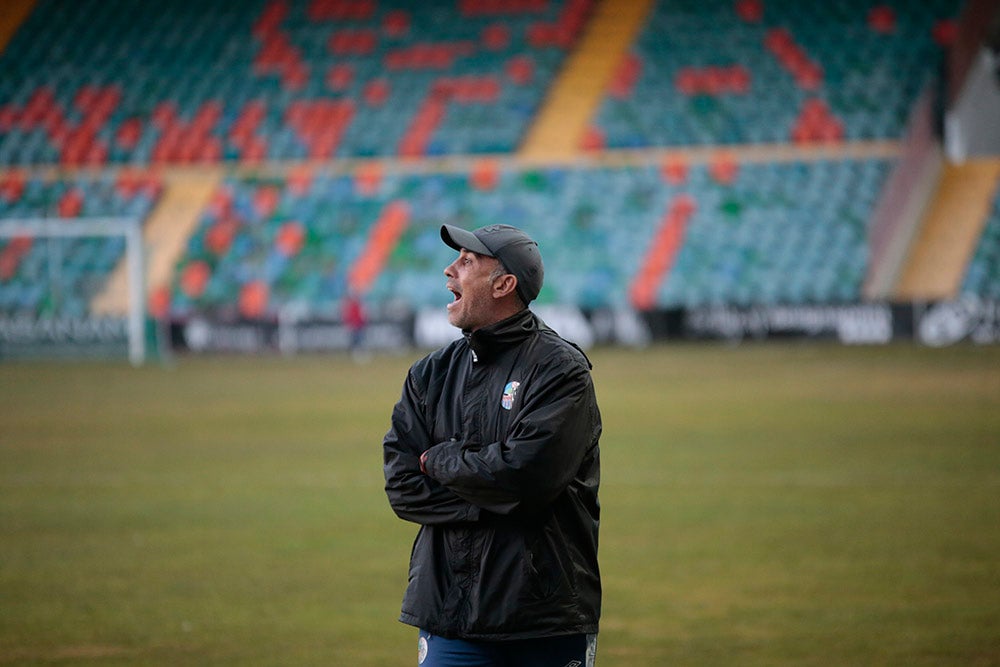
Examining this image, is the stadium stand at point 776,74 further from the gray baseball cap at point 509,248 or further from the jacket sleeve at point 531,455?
the jacket sleeve at point 531,455

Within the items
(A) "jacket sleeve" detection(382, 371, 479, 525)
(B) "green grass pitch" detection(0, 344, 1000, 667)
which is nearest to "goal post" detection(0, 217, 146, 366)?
(B) "green grass pitch" detection(0, 344, 1000, 667)

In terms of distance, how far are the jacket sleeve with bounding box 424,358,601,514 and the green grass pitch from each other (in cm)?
353

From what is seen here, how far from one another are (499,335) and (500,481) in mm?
398

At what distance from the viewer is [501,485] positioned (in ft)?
12.9

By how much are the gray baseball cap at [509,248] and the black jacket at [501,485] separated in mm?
94

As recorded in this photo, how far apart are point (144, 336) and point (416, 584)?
28860mm

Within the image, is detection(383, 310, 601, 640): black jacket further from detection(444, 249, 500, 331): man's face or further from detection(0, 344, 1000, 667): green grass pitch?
detection(0, 344, 1000, 667): green grass pitch

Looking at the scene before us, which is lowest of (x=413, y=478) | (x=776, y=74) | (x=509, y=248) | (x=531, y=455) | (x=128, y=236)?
(x=128, y=236)

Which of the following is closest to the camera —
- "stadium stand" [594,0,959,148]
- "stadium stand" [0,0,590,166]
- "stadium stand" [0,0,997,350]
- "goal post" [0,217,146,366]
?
"goal post" [0,217,146,366]

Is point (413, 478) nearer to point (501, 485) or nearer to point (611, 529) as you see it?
point (501, 485)

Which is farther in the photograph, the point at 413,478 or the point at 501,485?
the point at 413,478

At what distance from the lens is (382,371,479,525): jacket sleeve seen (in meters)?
4.09

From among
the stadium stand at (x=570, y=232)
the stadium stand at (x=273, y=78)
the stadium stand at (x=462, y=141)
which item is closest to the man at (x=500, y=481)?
the stadium stand at (x=570, y=232)

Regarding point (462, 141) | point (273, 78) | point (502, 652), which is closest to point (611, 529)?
point (502, 652)
